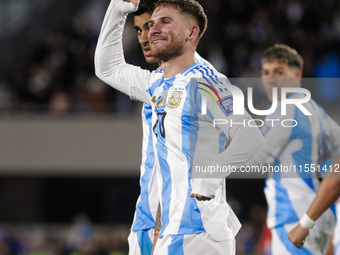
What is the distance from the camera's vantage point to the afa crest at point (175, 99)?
4035 millimetres

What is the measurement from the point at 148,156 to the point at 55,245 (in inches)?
353

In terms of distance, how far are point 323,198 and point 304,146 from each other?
35.3 inches

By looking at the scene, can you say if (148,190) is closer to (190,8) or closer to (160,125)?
(160,125)

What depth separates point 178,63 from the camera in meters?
4.15

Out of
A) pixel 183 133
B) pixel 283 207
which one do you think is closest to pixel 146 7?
pixel 183 133

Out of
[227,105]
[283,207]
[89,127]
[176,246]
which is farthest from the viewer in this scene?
[89,127]

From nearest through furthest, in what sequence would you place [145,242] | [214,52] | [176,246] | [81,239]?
[176,246], [145,242], [81,239], [214,52]

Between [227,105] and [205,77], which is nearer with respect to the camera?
[227,105]

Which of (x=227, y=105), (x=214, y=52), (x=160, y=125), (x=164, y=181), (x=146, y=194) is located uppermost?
(x=214, y=52)

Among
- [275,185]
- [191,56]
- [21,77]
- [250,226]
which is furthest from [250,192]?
[191,56]

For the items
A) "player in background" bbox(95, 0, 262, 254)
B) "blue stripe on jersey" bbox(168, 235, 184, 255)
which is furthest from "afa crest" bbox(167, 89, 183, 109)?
"blue stripe on jersey" bbox(168, 235, 184, 255)

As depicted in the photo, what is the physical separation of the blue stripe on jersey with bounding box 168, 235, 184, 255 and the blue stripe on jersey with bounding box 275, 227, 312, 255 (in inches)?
54.5

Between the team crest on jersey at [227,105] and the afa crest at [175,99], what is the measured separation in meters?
0.30

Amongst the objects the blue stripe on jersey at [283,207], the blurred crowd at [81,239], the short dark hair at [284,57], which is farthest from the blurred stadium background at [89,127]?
the blue stripe on jersey at [283,207]
